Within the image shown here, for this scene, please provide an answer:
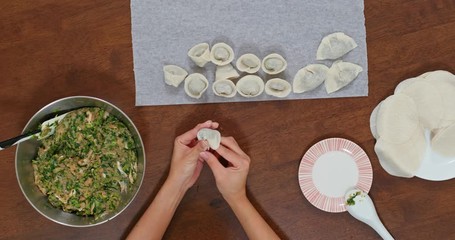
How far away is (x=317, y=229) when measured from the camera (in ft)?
3.37

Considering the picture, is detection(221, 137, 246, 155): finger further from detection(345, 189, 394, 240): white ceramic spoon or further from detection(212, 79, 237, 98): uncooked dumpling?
detection(345, 189, 394, 240): white ceramic spoon

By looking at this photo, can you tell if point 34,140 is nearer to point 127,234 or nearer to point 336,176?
point 127,234

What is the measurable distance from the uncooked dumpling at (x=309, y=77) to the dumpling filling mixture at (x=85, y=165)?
390 mm

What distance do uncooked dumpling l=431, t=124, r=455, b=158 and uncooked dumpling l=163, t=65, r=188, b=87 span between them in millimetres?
557

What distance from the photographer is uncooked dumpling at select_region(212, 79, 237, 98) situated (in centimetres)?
102

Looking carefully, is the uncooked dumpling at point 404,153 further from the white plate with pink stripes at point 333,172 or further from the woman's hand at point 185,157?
the woman's hand at point 185,157

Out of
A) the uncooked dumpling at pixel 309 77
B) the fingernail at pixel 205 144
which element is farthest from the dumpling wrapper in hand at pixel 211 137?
the uncooked dumpling at pixel 309 77

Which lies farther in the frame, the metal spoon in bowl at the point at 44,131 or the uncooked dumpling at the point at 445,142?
the uncooked dumpling at the point at 445,142

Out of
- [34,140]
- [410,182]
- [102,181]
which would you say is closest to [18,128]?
[34,140]

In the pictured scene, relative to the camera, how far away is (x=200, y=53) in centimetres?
103

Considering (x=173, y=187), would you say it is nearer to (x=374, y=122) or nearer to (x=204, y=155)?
(x=204, y=155)

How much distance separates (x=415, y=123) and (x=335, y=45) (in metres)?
0.24

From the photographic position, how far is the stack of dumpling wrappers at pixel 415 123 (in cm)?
100

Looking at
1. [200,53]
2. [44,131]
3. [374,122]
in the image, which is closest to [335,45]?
[374,122]
